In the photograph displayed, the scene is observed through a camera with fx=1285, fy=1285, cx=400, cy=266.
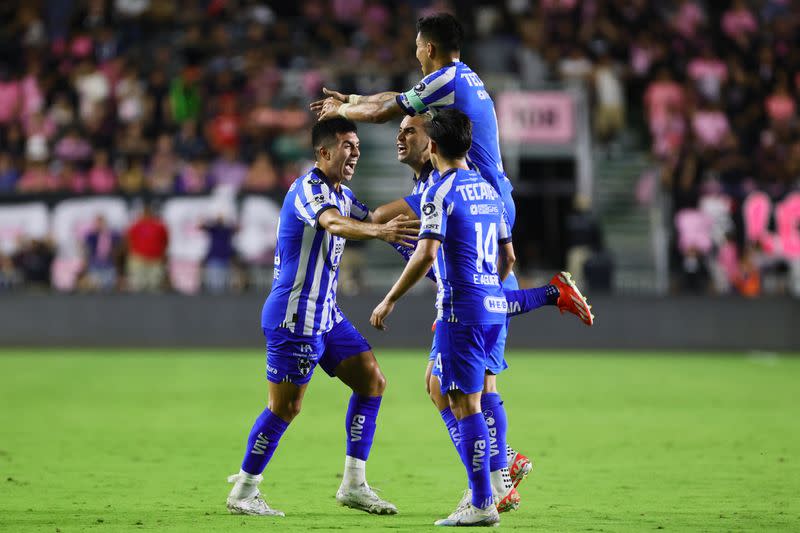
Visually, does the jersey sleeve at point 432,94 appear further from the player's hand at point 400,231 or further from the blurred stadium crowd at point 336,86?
the blurred stadium crowd at point 336,86

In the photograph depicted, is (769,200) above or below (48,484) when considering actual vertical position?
above

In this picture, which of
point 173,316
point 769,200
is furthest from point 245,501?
point 769,200

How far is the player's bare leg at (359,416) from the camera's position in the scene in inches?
315

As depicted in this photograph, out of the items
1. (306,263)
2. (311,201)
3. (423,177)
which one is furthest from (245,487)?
(423,177)

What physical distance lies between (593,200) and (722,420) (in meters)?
9.60

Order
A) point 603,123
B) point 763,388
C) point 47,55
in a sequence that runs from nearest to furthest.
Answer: point 763,388 → point 603,123 → point 47,55

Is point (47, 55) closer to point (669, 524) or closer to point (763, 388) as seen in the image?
point (763, 388)

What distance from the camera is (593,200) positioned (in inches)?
870

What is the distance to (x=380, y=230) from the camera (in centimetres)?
736

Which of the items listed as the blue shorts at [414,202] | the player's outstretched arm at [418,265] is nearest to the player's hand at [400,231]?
the player's outstretched arm at [418,265]

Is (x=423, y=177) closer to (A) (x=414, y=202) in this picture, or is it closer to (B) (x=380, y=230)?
(A) (x=414, y=202)

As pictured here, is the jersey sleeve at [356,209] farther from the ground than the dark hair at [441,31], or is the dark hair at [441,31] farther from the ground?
the dark hair at [441,31]

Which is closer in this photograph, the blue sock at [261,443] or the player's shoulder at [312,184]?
the blue sock at [261,443]

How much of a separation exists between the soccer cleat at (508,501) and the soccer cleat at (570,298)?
3.95ft
